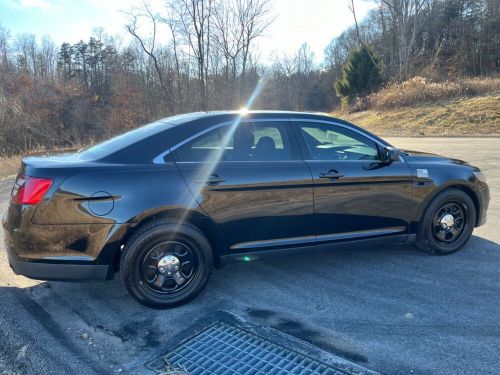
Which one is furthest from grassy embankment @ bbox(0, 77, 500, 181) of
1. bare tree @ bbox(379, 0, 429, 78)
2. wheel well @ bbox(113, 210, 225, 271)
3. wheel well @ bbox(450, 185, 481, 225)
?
wheel well @ bbox(113, 210, 225, 271)

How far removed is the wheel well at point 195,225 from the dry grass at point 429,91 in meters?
27.0

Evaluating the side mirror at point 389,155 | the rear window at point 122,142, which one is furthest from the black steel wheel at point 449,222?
the rear window at point 122,142

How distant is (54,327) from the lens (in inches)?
122

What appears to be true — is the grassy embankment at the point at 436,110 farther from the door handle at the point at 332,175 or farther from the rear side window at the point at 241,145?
the door handle at the point at 332,175

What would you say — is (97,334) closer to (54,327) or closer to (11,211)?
(54,327)

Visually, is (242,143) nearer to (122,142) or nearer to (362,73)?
(122,142)

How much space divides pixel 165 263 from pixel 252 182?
1.03m

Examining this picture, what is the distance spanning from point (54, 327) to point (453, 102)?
27062 mm

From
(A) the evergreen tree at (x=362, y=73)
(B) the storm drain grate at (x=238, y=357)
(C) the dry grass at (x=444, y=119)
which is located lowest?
(B) the storm drain grate at (x=238, y=357)

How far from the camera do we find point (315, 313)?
3287 mm

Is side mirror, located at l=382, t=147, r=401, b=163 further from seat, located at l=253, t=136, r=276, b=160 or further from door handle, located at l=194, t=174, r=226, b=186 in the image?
door handle, located at l=194, t=174, r=226, b=186

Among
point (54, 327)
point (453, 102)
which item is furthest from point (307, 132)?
point (453, 102)

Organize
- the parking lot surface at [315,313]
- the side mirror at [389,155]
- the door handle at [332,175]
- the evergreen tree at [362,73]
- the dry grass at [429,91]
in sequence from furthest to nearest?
the evergreen tree at [362,73] < the dry grass at [429,91] < the side mirror at [389,155] < the door handle at [332,175] < the parking lot surface at [315,313]

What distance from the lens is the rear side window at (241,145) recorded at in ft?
11.5
